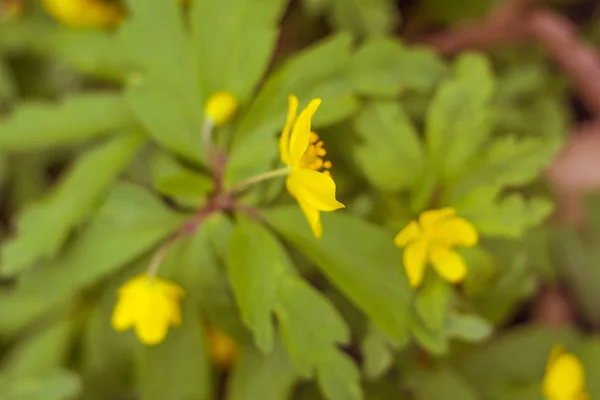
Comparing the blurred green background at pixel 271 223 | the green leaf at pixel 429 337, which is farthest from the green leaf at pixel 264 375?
the green leaf at pixel 429 337

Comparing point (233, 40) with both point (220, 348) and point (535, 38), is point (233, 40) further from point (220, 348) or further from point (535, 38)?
point (535, 38)

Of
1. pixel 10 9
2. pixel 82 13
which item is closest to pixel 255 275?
pixel 82 13

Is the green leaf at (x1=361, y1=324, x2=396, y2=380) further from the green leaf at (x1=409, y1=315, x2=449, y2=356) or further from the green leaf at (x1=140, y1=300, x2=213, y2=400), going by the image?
the green leaf at (x1=140, y1=300, x2=213, y2=400)

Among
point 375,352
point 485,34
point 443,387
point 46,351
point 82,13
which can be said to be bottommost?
point 46,351

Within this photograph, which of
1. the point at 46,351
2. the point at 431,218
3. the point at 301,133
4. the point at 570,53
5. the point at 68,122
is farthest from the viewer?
the point at 570,53

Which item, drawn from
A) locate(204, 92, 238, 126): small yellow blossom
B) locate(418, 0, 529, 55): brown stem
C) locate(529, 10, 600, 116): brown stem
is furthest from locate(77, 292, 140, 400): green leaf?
locate(529, 10, 600, 116): brown stem

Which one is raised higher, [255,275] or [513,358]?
[255,275]

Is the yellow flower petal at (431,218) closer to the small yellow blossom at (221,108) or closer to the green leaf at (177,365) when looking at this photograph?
the small yellow blossom at (221,108)

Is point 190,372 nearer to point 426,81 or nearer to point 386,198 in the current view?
point 386,198
